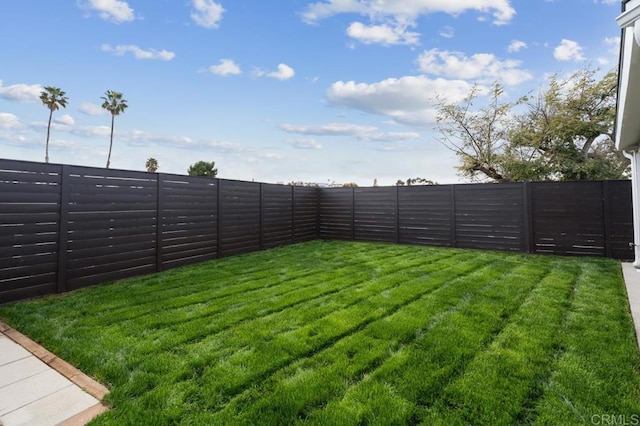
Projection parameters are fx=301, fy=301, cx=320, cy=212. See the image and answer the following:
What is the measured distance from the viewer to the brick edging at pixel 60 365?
1871mm

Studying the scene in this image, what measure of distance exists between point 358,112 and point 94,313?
994 cm

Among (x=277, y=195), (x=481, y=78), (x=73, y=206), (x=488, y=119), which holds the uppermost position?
(x=481, y=78)

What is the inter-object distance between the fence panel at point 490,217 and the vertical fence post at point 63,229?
7748 millimetres

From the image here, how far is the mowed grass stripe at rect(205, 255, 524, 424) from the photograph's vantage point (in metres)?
1.65

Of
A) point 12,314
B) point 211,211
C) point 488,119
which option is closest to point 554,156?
point 488,119

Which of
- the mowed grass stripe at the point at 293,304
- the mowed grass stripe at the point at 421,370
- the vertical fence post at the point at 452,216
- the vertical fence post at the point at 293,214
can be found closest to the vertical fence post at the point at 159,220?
the mowed grass stripe at the point at 293,304

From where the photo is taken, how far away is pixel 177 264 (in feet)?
18.2

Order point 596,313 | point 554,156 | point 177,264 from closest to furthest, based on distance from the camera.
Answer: point 596,313 → point 177,264 → point 554,156

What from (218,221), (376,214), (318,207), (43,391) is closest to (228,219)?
(218,221)

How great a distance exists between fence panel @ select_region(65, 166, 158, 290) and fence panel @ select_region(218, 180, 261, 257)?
1.51 meters

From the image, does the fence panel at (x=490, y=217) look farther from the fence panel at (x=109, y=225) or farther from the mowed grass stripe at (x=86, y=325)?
the fence panel at (x=109, y=225)

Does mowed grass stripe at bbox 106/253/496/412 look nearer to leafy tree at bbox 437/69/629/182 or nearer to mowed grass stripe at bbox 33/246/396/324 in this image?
mowed grass stripe at bbox 33/246/396/324

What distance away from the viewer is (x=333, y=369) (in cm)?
204

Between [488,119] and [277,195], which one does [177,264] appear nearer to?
[277,195]
